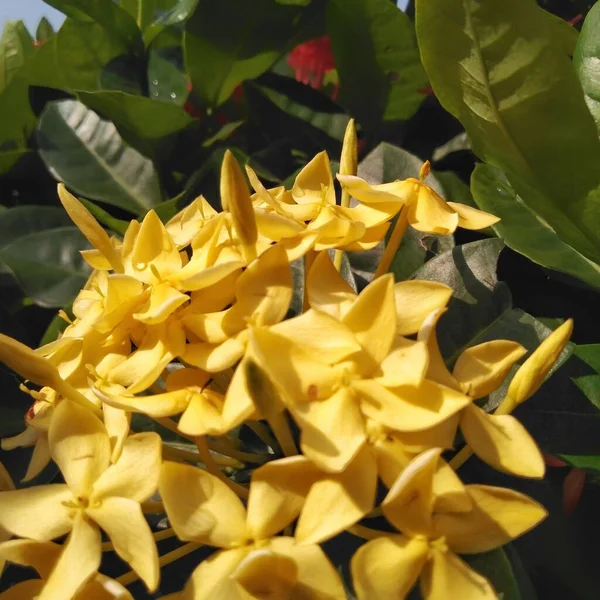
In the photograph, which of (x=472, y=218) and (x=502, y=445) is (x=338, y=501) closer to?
(x=502, y=445)

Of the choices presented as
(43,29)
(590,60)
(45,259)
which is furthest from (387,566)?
(43,29)

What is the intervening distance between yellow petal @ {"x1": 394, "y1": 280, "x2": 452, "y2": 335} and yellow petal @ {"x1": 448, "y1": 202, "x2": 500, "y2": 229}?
102 mm

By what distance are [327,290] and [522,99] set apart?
7.9 inches

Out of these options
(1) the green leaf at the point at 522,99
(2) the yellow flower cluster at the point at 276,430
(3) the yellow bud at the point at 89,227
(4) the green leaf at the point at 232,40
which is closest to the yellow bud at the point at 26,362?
(2) the yellow flower cluster at the point at 276,430

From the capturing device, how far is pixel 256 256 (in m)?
0.45

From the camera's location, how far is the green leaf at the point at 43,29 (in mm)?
1090

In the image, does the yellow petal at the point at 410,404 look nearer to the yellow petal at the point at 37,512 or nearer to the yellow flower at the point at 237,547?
the yellow flower at the point at 237,547

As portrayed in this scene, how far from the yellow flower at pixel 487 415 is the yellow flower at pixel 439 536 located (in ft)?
0.07

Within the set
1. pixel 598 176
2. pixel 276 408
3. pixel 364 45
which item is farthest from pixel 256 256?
pixel 364 45

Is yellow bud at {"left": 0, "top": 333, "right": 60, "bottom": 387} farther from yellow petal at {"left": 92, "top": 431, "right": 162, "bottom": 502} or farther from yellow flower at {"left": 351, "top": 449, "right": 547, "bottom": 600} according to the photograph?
yellow flower at {"left": 351, "top": 449, "right": 547, "bottom": 600}

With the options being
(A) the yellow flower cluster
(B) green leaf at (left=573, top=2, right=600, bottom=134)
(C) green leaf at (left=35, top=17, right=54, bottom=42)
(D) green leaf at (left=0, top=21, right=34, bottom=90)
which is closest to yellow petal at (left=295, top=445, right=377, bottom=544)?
(A) the yellow flower cluster

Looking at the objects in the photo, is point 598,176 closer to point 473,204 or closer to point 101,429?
point 473,204

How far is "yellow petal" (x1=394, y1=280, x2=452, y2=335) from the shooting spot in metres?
0.43

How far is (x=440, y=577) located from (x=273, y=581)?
90mm
